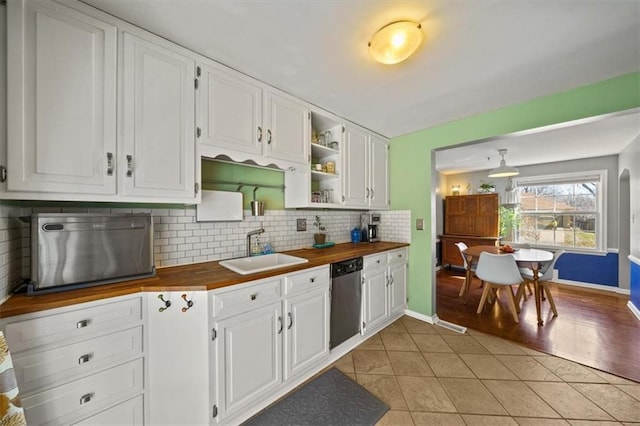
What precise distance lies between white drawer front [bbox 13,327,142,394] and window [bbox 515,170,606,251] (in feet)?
21.3

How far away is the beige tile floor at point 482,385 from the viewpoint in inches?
59.8

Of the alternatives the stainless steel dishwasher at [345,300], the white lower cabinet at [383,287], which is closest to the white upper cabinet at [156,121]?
the stainless steel dishwasher at [345,300]

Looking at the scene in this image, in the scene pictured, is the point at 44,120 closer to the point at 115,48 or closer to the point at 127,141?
the point at 127,141

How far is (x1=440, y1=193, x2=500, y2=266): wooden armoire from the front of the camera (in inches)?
193

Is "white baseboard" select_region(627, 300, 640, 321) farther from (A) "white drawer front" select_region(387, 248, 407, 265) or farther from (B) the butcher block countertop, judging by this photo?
(B) the butcher block countertop

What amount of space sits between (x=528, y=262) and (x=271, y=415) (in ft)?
11.0

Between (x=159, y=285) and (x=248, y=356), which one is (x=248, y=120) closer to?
(x=159, y=285)

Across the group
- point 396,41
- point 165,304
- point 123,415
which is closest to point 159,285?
point 165,304

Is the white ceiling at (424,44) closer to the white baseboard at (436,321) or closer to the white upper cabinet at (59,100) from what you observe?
the white upper cabinet at (59,100)

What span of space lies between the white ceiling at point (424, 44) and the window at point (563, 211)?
12.2 feet

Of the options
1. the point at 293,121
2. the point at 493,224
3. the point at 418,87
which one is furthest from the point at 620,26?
the point at 493,224

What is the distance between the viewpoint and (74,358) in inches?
40.6

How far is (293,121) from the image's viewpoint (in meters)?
2.06

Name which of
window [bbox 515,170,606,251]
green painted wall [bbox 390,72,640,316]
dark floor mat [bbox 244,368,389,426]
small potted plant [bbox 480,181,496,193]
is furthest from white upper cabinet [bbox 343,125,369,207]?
window [bbox 515,170,606,251]
